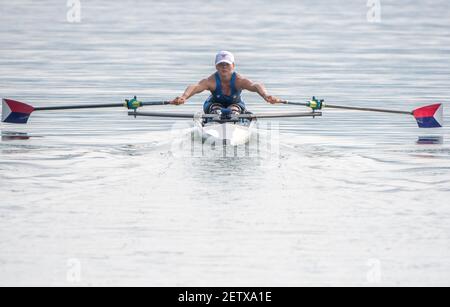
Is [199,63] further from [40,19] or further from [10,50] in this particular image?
[40,19]

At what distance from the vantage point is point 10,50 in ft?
162

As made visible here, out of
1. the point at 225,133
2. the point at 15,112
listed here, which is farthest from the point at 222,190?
the point at 15,112

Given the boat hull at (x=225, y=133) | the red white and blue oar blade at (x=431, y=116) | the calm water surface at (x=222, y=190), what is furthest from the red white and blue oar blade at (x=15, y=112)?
the red white and blue oar blade at (x=431, y=116)

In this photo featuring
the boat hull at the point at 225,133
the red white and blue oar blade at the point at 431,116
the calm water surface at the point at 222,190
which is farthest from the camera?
the red white and blue oar blade at the point at 431,116

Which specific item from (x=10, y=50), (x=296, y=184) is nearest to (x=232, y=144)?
(x=296, y=184)

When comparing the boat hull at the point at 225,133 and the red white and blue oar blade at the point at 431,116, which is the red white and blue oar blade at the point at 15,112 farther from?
the red white and blue oar blade at the point at 431,116

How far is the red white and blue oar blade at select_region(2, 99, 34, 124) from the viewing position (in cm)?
2660

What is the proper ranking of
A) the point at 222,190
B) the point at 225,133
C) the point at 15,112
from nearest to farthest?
1. the point at 222,190
2. the point at 225,133
3. the point at 15,112

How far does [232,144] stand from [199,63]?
2318 centimetres

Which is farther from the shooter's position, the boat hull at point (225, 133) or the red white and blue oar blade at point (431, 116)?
the red white and blue oar blade at point (431, 116)

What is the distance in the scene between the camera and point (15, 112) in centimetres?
2680

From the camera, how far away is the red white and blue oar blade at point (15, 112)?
1047 inches

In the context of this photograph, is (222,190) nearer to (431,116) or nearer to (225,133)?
(225,133)

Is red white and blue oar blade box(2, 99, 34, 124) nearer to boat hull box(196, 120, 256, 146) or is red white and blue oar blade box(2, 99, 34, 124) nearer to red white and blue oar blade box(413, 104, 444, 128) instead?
boat hull box(196, 120, 256, 146)
